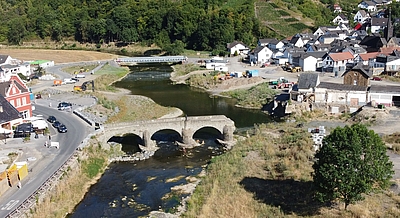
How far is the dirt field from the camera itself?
9369 centimetres

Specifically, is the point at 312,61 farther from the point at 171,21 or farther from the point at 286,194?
the point at 171,21

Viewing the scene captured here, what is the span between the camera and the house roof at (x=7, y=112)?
36156 mm

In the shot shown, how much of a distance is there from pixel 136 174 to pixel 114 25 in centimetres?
8946

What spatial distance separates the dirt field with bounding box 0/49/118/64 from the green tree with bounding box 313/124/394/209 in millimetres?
75992

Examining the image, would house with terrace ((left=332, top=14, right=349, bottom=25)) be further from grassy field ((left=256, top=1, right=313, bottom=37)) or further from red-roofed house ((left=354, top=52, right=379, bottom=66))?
red-roofed house ((left=354, top=52, right=379, bottom=66))

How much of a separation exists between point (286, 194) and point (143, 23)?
325ft

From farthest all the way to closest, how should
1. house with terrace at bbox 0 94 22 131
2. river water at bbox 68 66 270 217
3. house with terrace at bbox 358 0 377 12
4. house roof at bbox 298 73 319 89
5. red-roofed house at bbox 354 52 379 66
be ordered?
house with terrace at bbox 358 0 377 12
red-roofed house at bbox 354 52 379 66
house roof at bbox 298 73 319 89
house with terrace at bbox 0 94 22 131
river water at bbox 68 66 270 217

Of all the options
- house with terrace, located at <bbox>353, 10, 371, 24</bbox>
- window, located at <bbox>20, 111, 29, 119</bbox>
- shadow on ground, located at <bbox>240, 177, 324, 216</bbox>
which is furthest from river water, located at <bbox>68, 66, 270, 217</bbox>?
house with terrace, located at <bbox>353, 10, 371, 24</bbox>

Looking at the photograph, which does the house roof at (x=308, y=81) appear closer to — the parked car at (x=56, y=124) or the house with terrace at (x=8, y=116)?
the parked car at (x=56, y=124)

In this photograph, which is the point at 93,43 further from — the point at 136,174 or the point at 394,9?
the point at 136,174

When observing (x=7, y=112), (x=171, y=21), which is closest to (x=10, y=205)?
(x=7, y=112)

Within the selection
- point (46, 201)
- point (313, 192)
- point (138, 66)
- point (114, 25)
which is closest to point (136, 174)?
point (46, 201)

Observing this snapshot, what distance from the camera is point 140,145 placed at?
126 ft

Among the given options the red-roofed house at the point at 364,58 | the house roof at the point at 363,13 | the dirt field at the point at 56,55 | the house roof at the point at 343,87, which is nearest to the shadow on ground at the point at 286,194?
the house roof at the point at 343,87
